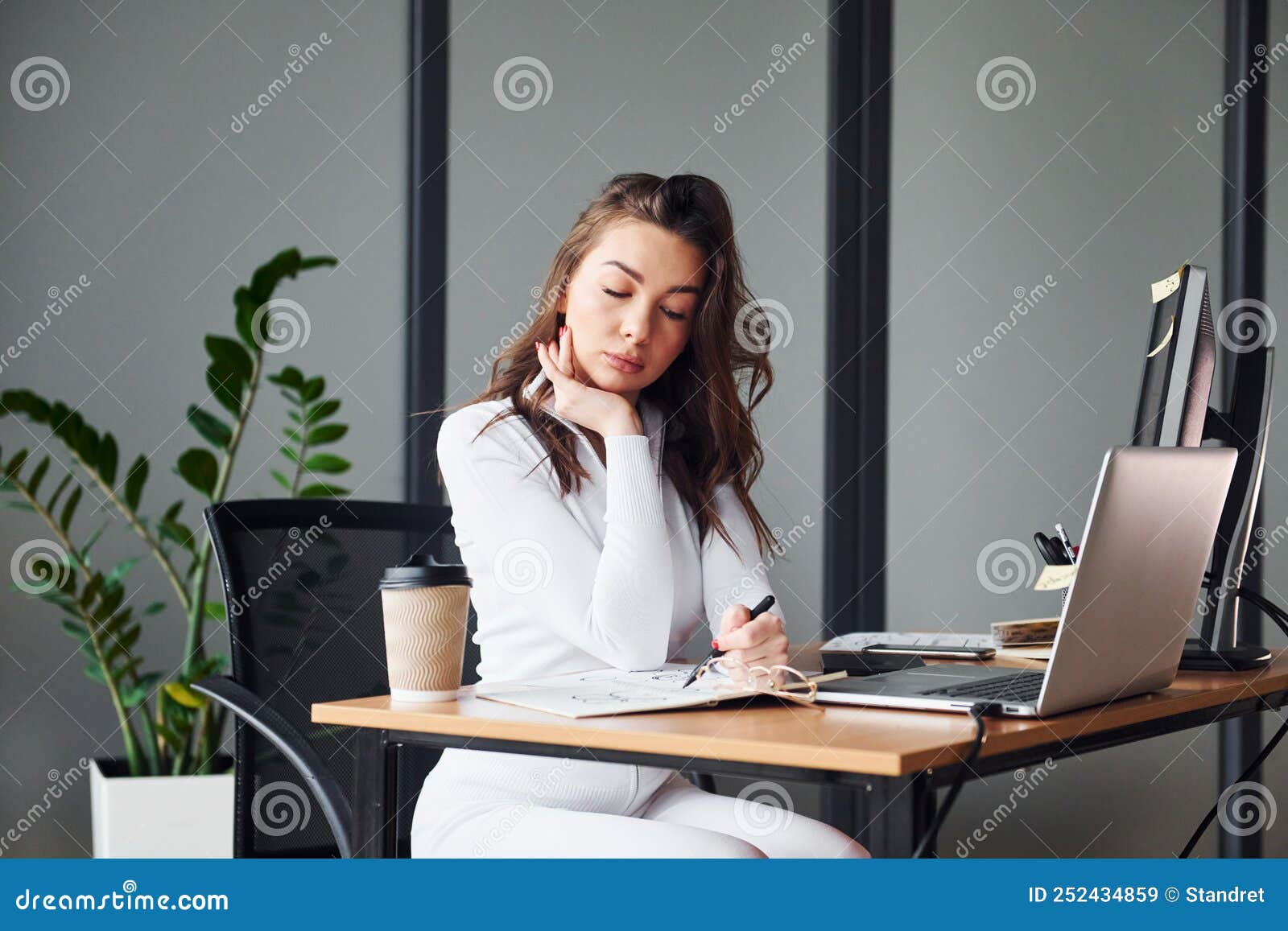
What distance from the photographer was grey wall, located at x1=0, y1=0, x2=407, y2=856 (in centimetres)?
291

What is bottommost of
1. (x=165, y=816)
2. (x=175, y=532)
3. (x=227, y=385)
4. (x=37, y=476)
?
(x=165, y=816)

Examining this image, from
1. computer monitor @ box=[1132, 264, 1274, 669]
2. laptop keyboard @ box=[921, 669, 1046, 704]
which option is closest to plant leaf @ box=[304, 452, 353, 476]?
computer monitor @ box=[1132, 264, 1274, 669]

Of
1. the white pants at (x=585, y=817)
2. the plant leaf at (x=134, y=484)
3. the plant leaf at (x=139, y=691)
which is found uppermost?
the plant leaf at (x=134, y=484)

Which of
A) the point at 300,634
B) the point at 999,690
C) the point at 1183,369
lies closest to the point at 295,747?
the point at 300,634

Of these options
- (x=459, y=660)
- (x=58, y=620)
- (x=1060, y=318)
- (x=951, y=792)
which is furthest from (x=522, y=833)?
(x=1060, y=318)

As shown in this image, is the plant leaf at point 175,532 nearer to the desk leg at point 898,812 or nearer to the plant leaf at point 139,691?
the plant leaf at point 139,691

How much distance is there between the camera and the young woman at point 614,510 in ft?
4.66

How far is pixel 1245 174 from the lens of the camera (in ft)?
11.5

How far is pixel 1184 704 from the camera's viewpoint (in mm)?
1424

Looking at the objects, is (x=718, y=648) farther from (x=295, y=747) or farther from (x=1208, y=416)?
(x=1208, y=416)

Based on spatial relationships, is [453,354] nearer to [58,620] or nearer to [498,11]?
[498,11]

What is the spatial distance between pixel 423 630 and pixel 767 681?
350mm

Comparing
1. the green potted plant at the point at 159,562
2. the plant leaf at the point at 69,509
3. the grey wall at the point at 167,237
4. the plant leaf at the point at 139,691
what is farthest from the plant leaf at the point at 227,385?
the plant leaf at the point at 139,691

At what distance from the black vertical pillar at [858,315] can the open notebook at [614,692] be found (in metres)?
2.16
